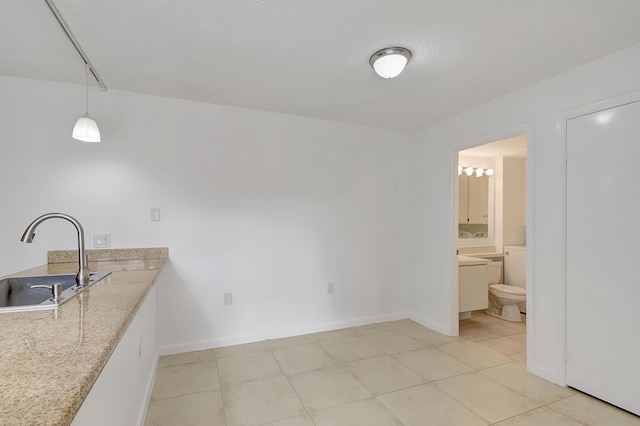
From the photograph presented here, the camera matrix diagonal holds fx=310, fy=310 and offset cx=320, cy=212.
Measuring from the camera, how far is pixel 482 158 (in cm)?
483

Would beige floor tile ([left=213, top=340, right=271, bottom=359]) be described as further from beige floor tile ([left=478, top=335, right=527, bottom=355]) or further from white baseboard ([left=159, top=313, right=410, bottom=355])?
beige floor tile ([left=478, top=335, right=527, bottom=355])

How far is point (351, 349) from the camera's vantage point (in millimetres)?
3021

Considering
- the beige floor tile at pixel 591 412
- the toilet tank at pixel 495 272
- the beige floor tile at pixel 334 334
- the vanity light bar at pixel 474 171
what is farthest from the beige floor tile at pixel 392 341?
the vanity light bar at pixel 474 171

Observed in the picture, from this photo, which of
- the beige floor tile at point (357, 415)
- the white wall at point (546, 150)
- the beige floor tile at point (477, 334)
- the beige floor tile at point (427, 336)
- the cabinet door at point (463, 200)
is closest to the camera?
the beige floor tile at point (357, 415)

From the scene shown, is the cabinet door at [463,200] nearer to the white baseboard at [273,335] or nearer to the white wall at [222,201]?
the white wall at [222,201]

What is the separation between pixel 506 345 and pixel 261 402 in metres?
2.49

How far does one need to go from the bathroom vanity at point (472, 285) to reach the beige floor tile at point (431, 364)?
93 centimetres

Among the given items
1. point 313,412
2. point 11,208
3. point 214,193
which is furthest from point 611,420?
point 11,208

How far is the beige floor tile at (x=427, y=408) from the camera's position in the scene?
1957mm

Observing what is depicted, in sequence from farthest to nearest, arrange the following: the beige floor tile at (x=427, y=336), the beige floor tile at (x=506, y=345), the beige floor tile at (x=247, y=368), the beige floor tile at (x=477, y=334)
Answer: the beige floor tile at (x=477, y=334) < the beige floor tile at (x=427, y=336) < the beige floor tile at (x=506, y=345) < the beige floor tile at (x=247, y=368)

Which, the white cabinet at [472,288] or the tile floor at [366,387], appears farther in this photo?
the white cabinet at [472,288]

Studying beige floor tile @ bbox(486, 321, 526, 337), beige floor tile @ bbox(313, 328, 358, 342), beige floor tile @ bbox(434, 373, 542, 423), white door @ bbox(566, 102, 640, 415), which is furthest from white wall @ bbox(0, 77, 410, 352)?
white door @ bbox(566, 102, 640, 415)

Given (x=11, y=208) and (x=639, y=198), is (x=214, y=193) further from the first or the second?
(x=639, y=198)

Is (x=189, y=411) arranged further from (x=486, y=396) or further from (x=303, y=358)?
(x=486, y=396)
